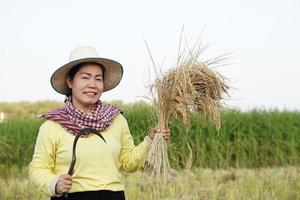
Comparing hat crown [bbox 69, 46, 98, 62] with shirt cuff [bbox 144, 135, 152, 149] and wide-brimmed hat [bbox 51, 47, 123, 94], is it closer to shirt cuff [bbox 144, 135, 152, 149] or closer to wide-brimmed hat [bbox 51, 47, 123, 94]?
wide-brimmed hat [bbox 51, 47, 123, 94]

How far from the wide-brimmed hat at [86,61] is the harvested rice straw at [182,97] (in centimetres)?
22

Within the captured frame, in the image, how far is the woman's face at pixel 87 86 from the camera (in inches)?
112

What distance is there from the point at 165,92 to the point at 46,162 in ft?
2.48

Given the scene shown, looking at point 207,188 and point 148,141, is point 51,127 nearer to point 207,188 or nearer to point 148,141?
point 148,141

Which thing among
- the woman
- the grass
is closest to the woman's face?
the woman

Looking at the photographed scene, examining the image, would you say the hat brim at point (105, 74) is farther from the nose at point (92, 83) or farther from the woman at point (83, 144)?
the nose at point (92, 83)

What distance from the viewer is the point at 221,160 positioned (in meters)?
9.38

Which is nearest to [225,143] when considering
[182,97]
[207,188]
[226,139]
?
[226,139]

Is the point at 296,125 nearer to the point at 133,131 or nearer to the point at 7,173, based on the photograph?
the point at 133,131

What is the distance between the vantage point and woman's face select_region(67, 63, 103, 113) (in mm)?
2842

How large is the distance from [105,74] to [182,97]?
1.47 feet

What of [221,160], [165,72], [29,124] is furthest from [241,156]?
[165,72]

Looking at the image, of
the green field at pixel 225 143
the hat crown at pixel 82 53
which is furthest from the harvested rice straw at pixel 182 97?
the green field at pixel 225 143

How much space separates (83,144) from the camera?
274cm
